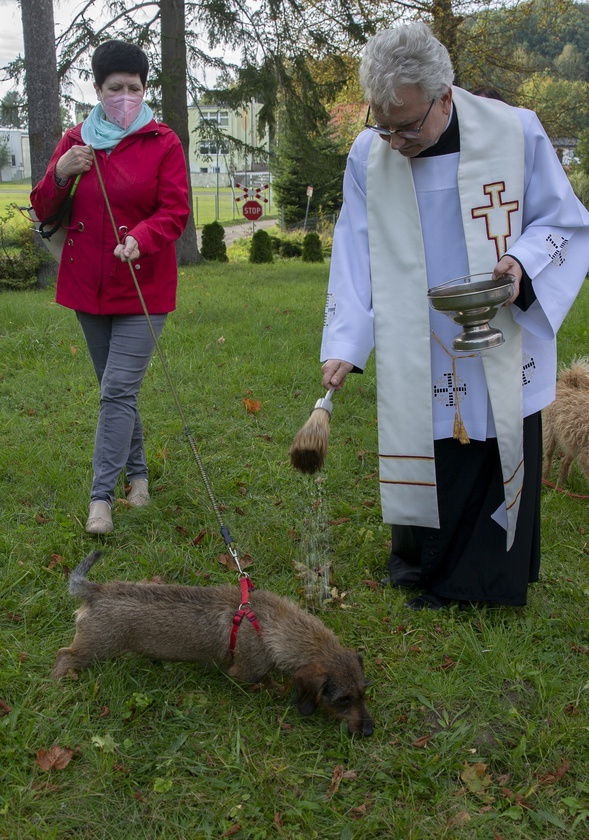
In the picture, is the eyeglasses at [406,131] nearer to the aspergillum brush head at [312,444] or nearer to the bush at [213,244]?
the aspergillum brush head at [312,444]

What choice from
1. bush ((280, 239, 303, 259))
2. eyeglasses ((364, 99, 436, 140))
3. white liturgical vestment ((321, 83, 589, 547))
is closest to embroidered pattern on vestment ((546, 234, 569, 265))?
white liturgical vestment ((321, 83, 589, 547))

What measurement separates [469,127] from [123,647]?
2.65 metres

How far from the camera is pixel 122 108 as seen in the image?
392 centimetres

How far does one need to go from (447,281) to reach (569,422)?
2.13 metres

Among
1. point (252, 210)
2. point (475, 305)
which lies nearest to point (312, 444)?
point (475, 305)

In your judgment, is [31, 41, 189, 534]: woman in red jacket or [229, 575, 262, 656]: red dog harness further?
[31, 41, 189, 534]: woman in red jacket

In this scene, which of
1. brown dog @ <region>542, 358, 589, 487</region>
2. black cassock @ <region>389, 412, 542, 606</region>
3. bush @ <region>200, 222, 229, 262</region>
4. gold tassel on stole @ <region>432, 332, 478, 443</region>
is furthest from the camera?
bush @ <region>200, 222, 229, 262</region>

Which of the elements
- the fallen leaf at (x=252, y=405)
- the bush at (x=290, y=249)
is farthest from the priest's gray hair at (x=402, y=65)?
the bush at (x=290, y=249)

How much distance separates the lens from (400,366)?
3365mm

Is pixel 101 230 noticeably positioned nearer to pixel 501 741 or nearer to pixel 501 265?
pixel 501 265

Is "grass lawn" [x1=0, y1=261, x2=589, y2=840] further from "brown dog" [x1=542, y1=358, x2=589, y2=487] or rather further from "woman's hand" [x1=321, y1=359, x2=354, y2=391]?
"woman's hand" [x1=321, y1=359, x2=354, y2=391]

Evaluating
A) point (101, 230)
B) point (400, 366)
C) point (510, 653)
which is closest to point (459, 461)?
point (400, 366)

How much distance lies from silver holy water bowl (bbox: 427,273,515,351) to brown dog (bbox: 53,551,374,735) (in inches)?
53.4

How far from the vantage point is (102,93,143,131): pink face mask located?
390 centimetres
